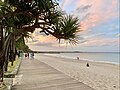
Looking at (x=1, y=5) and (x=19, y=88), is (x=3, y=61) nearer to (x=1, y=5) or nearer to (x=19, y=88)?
(x=1, y=5)

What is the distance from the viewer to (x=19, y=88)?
33.3 feet

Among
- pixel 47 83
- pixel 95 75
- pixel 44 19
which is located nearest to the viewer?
pixel 44 19

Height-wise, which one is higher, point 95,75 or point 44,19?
point 44,19

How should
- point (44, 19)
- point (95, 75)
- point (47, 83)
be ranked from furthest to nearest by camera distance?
point (95, 75), point (47, 83), point (44, 19)

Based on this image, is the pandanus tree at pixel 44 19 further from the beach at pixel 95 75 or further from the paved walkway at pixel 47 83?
the beach at pixel 95 75

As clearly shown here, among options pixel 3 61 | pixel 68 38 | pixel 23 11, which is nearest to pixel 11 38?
pixel 3 61

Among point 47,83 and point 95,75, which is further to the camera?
point 95,75

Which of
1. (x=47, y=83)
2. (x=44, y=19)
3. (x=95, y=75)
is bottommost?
(x=95, y=75)

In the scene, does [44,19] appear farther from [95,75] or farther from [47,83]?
[95,75]

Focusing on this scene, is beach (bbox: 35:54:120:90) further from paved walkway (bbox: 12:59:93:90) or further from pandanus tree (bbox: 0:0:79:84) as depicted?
pandanus tree (bbox: 0:0:79:84)

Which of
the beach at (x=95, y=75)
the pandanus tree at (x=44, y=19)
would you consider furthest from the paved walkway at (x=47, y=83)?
the pandanus tree at (x=44, y=19)

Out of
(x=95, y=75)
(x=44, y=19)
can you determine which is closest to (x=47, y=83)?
(x=44, y=19)

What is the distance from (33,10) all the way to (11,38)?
1605 millimetres

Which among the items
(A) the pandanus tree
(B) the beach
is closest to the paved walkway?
(B) the beach
